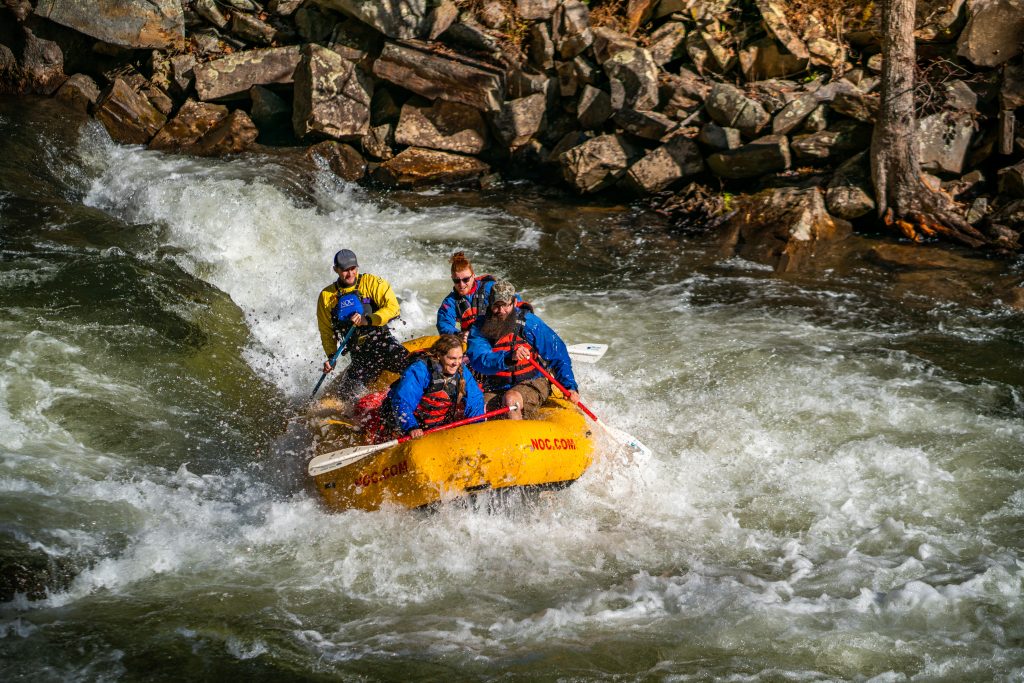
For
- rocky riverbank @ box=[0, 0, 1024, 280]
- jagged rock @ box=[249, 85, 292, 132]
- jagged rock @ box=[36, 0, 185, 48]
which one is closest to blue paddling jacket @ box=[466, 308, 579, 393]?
rocky riverbank @ box=[0, 0, 1024, 280]

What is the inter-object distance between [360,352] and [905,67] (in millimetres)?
6949

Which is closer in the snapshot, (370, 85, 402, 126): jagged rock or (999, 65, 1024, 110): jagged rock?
(999, 65, 1024, 110): jagged rock

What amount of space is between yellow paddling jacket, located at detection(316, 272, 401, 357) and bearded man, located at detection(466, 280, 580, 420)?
91 cm

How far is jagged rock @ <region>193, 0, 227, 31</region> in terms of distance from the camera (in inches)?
525

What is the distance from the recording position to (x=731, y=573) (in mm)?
5457

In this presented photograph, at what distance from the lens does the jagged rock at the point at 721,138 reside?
11.0 meters

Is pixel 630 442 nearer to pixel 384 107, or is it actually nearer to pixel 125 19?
pixel 384 107

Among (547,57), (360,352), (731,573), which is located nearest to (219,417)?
(360,352)

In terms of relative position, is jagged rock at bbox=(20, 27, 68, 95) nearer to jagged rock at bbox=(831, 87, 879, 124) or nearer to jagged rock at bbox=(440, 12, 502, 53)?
jagged rock at bbox=(440, 12, 502, 53)

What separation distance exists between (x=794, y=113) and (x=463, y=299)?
618 centimetres

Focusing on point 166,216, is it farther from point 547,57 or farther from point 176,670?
point 176,670

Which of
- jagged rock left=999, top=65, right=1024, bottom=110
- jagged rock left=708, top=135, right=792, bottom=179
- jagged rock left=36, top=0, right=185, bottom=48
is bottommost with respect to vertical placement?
jagged rock left=708, top=135, right=792, bottom=179

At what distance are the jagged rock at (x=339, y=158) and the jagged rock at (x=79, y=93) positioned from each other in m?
3.27

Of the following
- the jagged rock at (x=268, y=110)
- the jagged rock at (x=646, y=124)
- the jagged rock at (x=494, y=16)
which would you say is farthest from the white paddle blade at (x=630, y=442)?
the jagged rock at (x=268, y=110)
